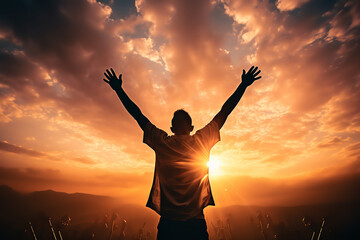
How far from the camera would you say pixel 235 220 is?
170 metres

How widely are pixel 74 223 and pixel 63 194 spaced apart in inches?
2610

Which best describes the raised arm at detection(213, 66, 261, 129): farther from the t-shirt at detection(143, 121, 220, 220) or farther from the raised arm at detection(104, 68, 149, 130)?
the raised arm at detection(104, 68, 149, 130)

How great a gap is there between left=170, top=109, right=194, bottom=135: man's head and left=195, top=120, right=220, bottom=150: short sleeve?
0.79 feet

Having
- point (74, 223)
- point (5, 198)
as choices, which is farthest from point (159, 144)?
point (5, 198)

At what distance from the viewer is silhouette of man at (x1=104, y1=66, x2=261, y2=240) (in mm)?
2402

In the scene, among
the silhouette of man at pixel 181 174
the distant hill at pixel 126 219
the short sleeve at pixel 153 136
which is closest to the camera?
the silhouette of man at pixel 181 174

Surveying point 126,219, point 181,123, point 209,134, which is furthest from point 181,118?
point 126,219

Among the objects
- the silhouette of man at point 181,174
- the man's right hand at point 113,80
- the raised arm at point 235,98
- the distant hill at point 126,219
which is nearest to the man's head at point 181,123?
the silhouette of man at point 181,174

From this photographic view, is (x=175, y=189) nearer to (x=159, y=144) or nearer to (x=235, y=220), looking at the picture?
(x=159, y=144)

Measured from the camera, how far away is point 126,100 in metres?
3.16

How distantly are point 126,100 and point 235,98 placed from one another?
7.11 ft

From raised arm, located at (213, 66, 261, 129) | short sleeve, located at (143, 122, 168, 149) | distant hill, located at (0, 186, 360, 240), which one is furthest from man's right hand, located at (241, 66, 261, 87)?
distant hill, located at (0, 186, 360, 240)

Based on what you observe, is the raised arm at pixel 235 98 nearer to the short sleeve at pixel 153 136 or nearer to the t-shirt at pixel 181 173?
the t-shirt at pixel 181 173

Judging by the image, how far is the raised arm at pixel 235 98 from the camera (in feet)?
9.84
